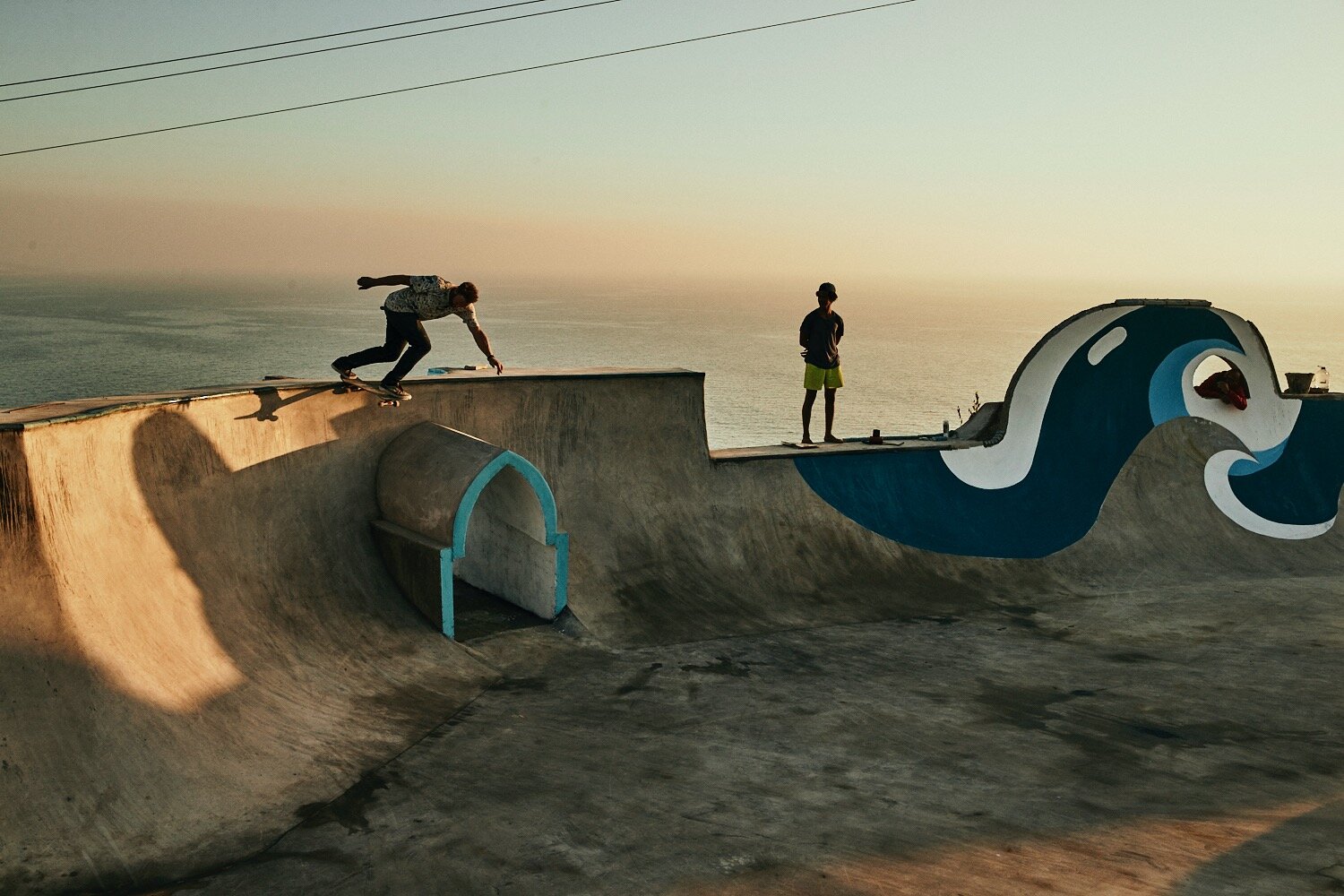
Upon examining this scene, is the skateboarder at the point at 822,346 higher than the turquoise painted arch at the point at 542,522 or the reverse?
higher

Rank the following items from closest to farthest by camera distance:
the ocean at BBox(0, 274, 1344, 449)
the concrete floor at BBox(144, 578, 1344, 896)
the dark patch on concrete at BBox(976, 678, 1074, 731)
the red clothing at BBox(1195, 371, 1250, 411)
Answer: the concrete floor at BBox(144, 578, 1344, 896) → the dark patch on concrete at BBox(976, 678, 1074, 731) → the red clothing at BBox(1195, 371, 1250, 411) → the ocean at BBox(0, 274, 1344, 449)

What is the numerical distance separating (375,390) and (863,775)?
21.3ft

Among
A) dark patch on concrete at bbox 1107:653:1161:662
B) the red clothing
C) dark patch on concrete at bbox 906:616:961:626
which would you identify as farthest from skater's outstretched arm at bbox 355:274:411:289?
the red clothing

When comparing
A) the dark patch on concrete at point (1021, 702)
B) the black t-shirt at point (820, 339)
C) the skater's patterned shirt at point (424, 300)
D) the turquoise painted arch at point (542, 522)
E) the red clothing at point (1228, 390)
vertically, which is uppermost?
the skater's patterned shirt at point (424, 300)

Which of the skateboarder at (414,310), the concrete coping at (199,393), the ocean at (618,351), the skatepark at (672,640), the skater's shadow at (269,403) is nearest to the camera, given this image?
the skatepark at (672,640)

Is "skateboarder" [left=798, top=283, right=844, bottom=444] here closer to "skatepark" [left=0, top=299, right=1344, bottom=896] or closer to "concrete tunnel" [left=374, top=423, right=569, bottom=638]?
"skatepark" [left=0, top=299, right=1344, bottom=896]

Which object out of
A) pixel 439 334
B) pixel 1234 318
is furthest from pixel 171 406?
pixel 439 334

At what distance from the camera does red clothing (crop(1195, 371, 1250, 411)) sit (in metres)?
16.2

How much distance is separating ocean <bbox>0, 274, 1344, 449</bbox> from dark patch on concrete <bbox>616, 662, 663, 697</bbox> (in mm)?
8605

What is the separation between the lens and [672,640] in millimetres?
11594

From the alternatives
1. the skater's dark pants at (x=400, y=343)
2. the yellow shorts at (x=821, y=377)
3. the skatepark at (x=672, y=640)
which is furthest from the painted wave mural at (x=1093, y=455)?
the skater's dark pants at (x=400, y=343)

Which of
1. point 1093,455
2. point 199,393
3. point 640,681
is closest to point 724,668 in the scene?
point 640,681

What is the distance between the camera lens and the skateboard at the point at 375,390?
11430 mm

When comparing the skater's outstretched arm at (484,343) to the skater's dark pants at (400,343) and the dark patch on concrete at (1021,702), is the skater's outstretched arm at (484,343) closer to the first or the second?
the skater's dark pants at (400,343)
